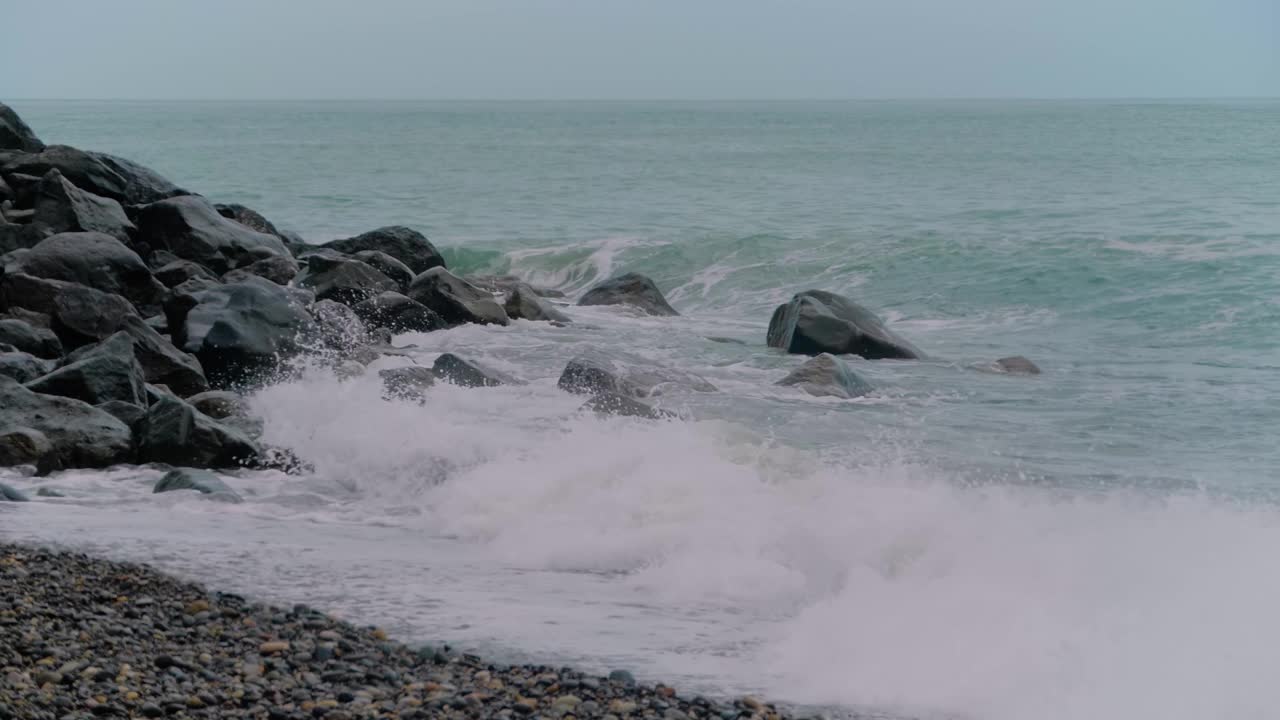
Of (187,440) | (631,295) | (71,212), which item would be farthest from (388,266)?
(187,440)

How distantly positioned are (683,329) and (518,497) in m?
7.98

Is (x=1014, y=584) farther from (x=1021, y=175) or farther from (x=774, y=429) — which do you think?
(x=1021, y=175)

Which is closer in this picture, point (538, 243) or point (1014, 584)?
point (1014, 584)

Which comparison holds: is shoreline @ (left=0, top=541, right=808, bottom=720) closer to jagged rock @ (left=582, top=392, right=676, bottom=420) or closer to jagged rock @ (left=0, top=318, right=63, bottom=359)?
jagged rock @ (left=582, top=392, right=676, bottom=420)

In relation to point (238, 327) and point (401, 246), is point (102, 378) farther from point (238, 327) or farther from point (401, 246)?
point (401, 246)

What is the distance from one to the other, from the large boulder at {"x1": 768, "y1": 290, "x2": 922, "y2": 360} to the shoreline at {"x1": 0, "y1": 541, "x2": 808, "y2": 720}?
28.4 feet

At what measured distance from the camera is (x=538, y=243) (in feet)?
80.1

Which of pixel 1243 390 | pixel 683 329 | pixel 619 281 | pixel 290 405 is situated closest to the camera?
pixel 290 405

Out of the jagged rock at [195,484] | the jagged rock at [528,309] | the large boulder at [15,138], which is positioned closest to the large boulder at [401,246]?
the jagged rock at [528,309]

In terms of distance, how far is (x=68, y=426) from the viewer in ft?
26.6

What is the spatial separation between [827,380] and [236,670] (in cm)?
766

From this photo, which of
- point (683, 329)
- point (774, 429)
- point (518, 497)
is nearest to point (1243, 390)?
point (774, 429)

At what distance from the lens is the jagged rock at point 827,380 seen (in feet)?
37.5

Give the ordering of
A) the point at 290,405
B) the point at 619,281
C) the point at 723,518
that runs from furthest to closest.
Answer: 1. the point at 619,281
2. the point at 290,405
3. the point at 723,518
